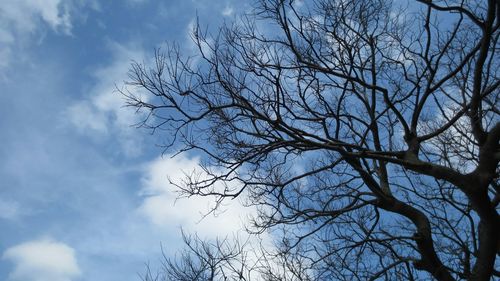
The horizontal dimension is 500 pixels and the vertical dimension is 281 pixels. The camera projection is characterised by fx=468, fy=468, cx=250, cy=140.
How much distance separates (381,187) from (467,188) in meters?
2.01

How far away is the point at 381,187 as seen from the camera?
25.8 ft

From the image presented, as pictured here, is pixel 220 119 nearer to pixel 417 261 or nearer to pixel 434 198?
pixel 417 261

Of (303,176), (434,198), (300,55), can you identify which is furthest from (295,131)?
(434,198)

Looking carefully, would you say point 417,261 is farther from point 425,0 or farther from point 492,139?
point 425,0

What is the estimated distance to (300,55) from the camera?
723 centimetres

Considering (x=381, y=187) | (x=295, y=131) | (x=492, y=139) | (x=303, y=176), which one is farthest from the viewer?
(x=381, y=187)

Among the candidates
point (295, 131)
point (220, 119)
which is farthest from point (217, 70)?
point (295, 131)

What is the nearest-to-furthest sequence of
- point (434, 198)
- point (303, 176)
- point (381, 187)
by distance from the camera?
1. point (303, 176)
2. point (381, 187)
3. point (434, 198)

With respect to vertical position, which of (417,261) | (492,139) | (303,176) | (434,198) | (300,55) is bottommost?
(417,261)

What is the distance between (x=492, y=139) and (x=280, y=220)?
10.8ft

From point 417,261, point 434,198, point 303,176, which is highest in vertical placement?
point 434,198

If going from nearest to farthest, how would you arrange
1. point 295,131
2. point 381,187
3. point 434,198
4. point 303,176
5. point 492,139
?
point 492,139
point 295,131
point 303,176
point 381,187
point 434,198

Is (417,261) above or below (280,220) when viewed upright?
below

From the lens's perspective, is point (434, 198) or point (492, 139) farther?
point (434, 198)
